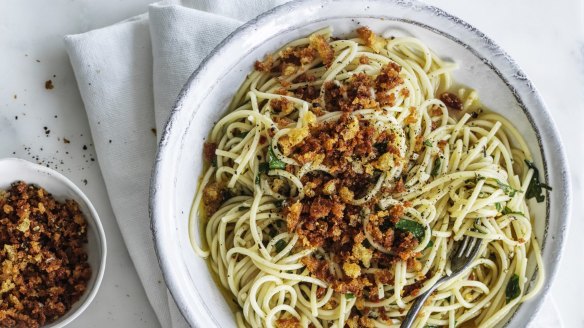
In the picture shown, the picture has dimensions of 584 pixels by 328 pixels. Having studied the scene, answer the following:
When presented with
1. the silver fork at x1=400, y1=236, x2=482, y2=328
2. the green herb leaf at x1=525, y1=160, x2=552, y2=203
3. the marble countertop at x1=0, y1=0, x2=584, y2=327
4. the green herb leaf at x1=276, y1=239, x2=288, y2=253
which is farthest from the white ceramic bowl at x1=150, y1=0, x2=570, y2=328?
the marble countertop at x1=0, y1=0, x2=584, y2=327

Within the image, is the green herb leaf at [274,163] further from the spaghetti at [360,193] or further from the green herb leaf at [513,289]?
the green herb leaf at [513,289]

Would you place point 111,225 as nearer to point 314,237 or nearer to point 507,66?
point 314,237

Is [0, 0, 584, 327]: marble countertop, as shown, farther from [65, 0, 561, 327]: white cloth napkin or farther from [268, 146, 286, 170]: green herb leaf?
[268, 146, 286, 170]: green herb leaf

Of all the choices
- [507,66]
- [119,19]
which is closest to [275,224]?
[507,66]

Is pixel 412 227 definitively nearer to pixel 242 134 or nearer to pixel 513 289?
pixel 513 289

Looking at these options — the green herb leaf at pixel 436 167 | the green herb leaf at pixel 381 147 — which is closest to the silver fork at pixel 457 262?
the green herb leaf at pixel 436 167

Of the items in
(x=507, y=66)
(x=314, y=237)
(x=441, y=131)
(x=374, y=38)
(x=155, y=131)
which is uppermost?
(x=507, y=66)
